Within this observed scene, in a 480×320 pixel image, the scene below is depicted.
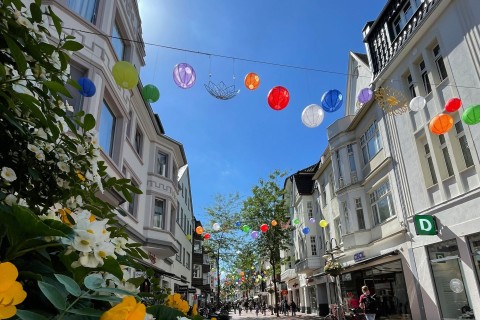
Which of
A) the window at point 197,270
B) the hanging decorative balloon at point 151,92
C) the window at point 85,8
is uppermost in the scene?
the window at point 85,8

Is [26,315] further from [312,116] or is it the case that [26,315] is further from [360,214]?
[360,214]

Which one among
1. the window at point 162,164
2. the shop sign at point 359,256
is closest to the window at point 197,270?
the window at point 162,164

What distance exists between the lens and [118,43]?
39.7 ft

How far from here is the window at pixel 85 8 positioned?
31.1 ft

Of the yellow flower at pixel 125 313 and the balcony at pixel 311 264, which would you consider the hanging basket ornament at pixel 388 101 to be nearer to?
the yellow flower at pixel 125 313

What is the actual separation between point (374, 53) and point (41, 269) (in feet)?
62.4

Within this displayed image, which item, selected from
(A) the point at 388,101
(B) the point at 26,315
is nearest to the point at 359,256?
(A) the point at 388,101

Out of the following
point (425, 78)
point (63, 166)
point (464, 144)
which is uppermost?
point (425, 78)

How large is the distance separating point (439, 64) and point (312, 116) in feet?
22.9

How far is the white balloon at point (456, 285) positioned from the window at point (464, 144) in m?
3.86

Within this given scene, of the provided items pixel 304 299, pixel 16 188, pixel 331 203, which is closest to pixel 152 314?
pixel 16 188

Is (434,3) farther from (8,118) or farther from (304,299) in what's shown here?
(304,299)

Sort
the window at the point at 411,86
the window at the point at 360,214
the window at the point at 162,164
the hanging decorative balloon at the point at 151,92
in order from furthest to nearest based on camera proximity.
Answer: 1. the window at the point at 360,214
2. the window at the point at 162,164
3. the window at the point at 411,86
4. the hanging decorative balloon at the point at 151,92

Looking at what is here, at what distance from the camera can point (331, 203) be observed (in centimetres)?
2505
